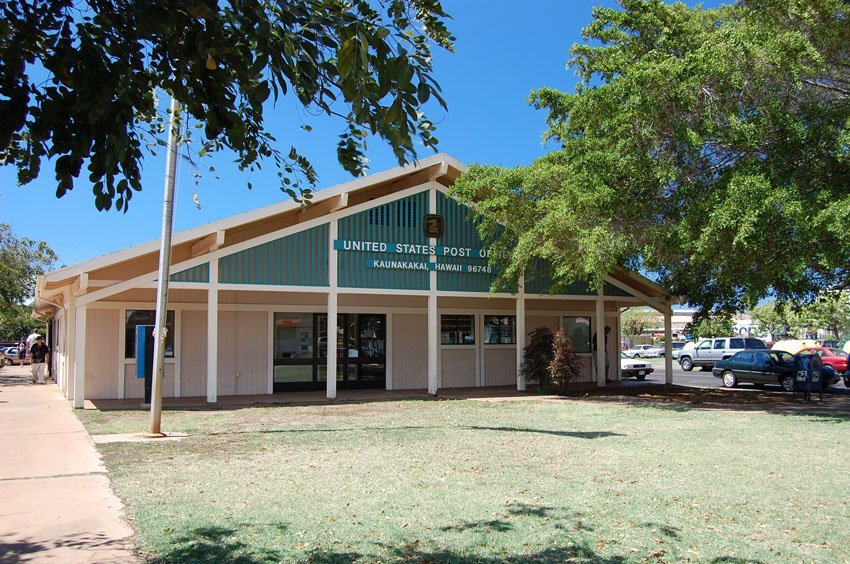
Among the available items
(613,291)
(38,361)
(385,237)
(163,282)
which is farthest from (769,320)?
(163,282)

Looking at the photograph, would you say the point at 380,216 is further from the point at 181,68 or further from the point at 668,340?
the point at 181,68

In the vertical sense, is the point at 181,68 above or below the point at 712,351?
above

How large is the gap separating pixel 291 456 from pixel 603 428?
5.64 meters

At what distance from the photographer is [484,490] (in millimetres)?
6855

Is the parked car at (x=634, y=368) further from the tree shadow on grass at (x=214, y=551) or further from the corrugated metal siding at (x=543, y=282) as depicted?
the tree shadow on grass at (x=214, y=551)

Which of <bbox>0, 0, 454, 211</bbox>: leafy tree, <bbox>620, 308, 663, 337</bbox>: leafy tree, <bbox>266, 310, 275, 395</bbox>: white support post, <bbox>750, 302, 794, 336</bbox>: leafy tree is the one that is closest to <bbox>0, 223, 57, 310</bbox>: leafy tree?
<bbox>266, 310, 275, 395</bbox>: white support post

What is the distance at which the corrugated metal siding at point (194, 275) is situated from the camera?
13867 mm

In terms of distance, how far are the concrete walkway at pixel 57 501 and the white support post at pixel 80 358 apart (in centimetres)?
230

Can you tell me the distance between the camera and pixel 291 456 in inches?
343

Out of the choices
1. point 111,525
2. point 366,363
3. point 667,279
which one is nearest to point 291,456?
point 111,525

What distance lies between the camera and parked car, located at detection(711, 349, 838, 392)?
21109mm

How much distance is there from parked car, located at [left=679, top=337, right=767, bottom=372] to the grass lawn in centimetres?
Answer: 2385

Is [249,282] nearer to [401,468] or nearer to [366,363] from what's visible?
[366,363]

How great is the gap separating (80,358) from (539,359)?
10.8 m
